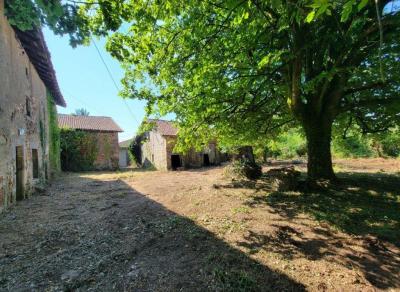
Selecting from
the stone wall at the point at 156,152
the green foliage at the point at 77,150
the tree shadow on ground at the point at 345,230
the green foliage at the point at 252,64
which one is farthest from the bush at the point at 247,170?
the green foliage at the point at 77,150

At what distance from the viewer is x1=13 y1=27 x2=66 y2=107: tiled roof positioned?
A: 899cm

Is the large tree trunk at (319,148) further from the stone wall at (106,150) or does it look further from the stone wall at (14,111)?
the stone wall at (106,150)

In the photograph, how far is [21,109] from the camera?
355 inches

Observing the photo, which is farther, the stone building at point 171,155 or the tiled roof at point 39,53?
the stone building at point 171,155

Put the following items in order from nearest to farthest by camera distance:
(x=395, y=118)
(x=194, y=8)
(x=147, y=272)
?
(x=147, y=272), (x=194, y=8), (x=395, y=118)

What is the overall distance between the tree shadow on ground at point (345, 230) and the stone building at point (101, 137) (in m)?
20.8

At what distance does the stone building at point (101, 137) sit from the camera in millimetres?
25062

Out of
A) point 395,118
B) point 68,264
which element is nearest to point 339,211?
point 395,118

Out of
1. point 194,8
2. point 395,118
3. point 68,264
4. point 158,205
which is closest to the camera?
point 68,264

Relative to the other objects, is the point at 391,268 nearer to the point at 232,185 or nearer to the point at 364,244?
the point at 364,244

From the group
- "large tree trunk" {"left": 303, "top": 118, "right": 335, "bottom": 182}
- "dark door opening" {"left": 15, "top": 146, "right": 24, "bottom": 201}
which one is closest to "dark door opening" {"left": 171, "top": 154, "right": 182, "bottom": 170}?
"dark door opening" {"left": 15, "top": 146, "right": 24, "bottom": 201}

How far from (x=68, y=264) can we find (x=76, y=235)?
4.52 ft

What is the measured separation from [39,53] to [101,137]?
614 inches

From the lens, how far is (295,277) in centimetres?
354
